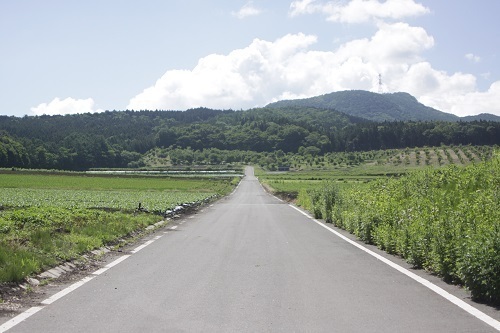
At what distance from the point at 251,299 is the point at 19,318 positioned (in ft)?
9.89

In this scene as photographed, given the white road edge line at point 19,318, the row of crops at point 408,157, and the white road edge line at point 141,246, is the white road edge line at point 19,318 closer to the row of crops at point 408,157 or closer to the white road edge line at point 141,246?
the white road edge line at point 141,246

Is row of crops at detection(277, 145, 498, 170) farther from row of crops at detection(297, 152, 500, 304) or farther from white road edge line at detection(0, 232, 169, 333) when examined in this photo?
white road edge line at detection(0, 232, 169, 333)

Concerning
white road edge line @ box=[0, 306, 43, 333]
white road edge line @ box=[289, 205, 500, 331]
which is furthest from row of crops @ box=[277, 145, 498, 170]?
white road edge line @ box=[0, 306, 43, 333]

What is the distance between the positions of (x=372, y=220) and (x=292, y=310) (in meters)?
8.35

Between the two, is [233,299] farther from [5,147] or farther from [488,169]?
[5,147]

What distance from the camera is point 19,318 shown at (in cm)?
584

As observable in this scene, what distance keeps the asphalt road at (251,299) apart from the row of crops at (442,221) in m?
0.66

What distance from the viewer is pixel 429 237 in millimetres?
Answer: 9281

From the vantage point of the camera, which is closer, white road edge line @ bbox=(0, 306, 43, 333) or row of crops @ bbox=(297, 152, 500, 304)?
white road edge line @ bbox=(0, 306, 43, 333)

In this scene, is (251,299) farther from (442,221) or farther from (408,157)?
(408,157)

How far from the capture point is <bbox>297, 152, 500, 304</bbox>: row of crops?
677 cm

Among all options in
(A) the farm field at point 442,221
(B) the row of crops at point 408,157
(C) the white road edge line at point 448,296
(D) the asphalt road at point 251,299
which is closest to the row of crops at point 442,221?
(A) the farm field at point 442,221

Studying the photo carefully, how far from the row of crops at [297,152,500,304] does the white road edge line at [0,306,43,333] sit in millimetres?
5957

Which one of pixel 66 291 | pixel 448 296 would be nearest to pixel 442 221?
pixel 448 296
